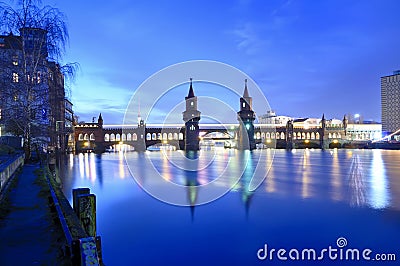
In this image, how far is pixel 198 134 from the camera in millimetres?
110125

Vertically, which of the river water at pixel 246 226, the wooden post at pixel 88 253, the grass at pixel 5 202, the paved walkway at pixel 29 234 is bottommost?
the river water at pixel 246 226

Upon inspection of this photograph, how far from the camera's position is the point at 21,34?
19641mm

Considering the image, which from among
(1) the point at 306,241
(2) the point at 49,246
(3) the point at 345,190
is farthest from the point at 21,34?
(3) the point at 345,190

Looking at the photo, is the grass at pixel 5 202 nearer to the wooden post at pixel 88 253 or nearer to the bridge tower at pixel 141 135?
the wooden post at pixel 88 253

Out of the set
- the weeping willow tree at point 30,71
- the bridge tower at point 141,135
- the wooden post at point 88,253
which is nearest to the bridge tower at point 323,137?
the bridge tower at point 141,135

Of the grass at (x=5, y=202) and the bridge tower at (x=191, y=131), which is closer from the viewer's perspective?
the grass at (x=5, y=202)

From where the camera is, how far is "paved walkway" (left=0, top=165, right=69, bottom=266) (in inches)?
208

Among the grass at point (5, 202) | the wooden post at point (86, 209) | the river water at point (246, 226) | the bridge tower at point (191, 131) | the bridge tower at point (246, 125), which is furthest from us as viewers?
the bridge tower at point (246, 125)

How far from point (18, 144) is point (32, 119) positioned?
42.5ft

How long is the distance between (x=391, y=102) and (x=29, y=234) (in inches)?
6887

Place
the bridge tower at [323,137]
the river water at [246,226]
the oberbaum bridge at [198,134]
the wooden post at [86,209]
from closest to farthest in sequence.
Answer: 1. the wooden post at [86,209]
2. the river water at [246,226]
3. the oberbaum bridge at [198,134]
4. the bridge tower at [323,137]

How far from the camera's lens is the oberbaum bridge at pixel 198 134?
331 ft

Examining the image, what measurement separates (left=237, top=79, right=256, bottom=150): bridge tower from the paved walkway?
10266 cm

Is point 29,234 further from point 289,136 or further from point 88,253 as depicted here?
point 289,136
